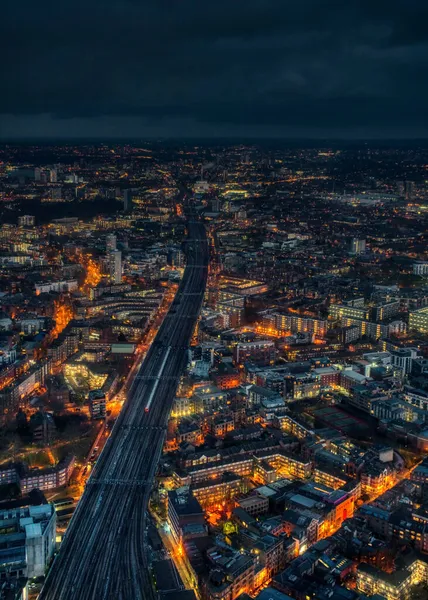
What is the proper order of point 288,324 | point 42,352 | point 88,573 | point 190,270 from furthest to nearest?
point 190,270 → point 288,324 → point 42,352 → point 88,573

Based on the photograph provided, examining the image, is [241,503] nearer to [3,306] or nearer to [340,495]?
[340,495]

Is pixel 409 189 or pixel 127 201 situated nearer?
pixel 127 201

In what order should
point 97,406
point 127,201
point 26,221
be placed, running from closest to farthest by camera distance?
point 97,406 → point 26,221 → point 127,201

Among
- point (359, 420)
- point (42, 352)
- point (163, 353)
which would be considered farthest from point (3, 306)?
point (359, 420)

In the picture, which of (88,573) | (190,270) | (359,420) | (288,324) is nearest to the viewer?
(88,573)

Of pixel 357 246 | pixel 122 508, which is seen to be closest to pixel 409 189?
pixel 357 246

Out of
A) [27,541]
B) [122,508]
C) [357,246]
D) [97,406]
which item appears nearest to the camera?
[27,541]

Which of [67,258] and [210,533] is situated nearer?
[210,533]

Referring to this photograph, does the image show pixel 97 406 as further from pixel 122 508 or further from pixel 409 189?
pixel 409 189
